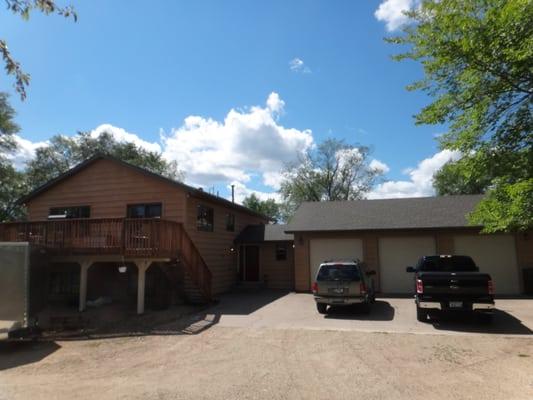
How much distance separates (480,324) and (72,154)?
3920 centimetres

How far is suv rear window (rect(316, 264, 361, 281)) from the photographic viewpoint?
41.3 feet

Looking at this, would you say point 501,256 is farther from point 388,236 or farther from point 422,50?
point 422,50

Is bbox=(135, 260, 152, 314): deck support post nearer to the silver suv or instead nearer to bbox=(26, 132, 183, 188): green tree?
the silver suv

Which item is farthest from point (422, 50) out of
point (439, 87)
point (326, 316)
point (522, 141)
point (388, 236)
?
point (388, 236)

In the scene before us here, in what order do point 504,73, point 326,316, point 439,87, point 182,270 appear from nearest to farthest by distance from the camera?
point 504,73, point 439,87, point 326,316, point 182,270

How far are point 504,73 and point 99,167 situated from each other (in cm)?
1628

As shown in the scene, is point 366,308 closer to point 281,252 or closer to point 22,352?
point 281,252

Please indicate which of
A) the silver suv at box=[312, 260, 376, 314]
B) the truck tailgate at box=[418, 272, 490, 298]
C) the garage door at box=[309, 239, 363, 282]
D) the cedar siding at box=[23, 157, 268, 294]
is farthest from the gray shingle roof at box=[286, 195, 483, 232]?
the truck tailgate at box=[418, 272, 490, 298]

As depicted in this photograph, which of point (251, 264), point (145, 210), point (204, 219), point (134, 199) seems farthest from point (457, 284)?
point (251, 264)

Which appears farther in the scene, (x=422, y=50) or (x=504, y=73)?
(x=422, y=50)


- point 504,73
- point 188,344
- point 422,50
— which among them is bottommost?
point 188,344

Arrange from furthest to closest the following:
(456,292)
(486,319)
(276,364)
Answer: (486,319)
(456,292)
(276,364)

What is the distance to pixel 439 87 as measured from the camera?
1010 centimetres

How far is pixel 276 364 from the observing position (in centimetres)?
764
